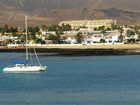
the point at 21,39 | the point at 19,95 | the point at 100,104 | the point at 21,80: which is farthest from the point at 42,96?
the point at 21,39

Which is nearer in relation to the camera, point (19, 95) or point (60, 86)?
point (19, 95)

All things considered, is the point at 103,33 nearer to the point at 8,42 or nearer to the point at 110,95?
the point at 8,42

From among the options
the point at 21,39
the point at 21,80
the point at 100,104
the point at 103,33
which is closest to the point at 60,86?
the point at 21,80

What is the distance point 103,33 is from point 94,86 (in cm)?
11233

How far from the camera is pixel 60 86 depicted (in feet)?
156

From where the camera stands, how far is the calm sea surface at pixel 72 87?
39.0 m

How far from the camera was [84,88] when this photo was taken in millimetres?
45656

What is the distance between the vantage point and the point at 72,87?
46.5 meters

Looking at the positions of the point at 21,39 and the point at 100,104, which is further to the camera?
the point at 21,39

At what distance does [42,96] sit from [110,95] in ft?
13.2

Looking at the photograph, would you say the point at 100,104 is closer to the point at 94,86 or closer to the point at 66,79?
the point at 94,86

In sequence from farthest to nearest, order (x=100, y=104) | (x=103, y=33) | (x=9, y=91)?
1. (x=103, y=33)
2. (x=9, y=91)
3. (x=100, y=104)

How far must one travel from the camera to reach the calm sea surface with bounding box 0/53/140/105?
3905 centimetres

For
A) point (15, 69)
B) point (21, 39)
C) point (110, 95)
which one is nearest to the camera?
point (110, 95)
